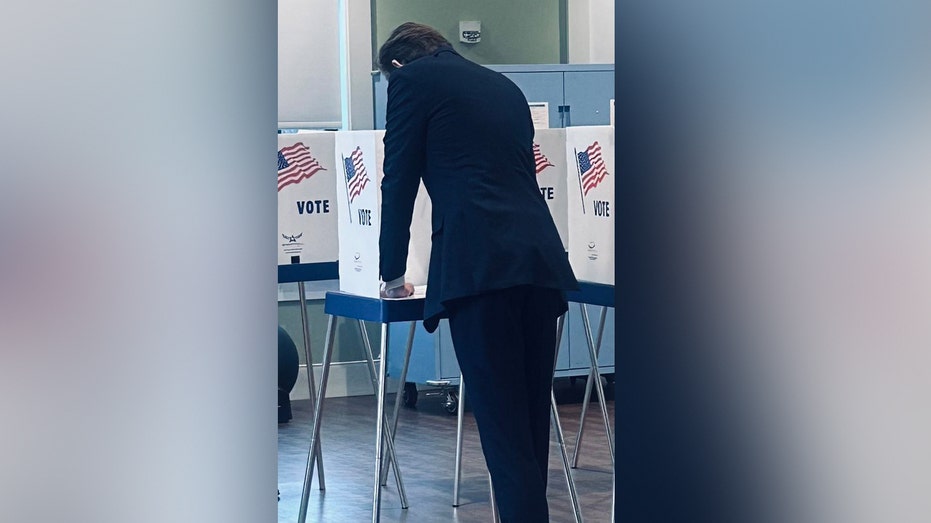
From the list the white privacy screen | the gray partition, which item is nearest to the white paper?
the gray partition

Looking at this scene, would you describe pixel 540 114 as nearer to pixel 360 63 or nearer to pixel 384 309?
pixel 360 63

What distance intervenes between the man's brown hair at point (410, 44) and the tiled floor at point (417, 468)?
181 cm

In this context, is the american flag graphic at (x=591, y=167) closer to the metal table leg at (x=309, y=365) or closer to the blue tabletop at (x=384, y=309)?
the blue tabletop at (x=384, y=309)

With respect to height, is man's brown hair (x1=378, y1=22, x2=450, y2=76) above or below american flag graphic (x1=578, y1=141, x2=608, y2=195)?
above

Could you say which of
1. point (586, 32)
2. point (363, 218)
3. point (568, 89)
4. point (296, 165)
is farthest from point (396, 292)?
point (586, 32)

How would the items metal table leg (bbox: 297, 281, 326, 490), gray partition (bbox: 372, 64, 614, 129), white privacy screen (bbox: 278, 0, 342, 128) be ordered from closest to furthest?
metal table leg (bbox: 297, 281, 326, 490), gray partition (bbox: 372, 64, 614, 129), white privacy screen (bbox: 278, 0, 342, 128)

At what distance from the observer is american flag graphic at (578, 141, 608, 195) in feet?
12.2

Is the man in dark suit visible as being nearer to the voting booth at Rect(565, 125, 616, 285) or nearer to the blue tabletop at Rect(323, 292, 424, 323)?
the blue tabletop at Rect(323, 292, 424, 323)

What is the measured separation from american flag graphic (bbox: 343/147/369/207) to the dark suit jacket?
74 cm

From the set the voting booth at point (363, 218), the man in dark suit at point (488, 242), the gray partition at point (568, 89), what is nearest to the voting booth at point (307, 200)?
the voting booth at point (363, 218)
